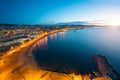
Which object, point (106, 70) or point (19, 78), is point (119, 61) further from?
point (19, 78)

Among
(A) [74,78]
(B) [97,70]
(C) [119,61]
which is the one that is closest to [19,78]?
(A) [74,78]

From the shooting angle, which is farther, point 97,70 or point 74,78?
point 97,70

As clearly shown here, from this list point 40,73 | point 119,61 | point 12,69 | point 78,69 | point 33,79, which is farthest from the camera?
point 119,61

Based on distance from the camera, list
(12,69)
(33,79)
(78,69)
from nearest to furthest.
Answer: (33,79) → (12,69) → (78,69)

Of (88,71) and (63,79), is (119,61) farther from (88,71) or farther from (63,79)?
(63,79)

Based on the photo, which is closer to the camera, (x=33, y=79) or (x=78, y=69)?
(x=33, y=79)

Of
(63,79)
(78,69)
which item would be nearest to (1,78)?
(63,79)

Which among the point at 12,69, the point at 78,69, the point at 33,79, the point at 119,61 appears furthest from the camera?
the point at 119,61

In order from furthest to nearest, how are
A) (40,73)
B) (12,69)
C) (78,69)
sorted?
(78,69) < (12,69) < (40,73)

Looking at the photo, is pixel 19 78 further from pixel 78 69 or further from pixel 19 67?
pixel 78 69
